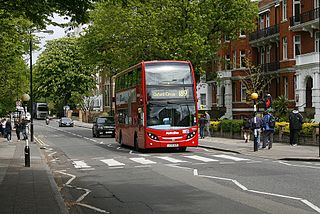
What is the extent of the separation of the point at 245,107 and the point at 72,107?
6419cm

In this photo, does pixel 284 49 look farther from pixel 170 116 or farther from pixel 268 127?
pixel 170 116

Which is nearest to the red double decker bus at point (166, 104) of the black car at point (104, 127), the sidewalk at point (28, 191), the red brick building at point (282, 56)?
the sidewalk at point (28, 191)

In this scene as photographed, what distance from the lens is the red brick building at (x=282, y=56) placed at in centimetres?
4191

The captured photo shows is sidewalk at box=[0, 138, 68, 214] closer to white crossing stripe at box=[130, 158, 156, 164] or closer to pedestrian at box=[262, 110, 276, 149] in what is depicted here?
white crossing stripe at box=[130, 158, 156, 164]

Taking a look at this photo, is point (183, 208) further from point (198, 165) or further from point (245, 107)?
point (245, 107)

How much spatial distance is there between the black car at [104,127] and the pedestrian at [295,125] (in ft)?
67.4

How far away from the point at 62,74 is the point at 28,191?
3344 inches

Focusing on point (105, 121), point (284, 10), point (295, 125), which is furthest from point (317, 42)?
point (105, 121)

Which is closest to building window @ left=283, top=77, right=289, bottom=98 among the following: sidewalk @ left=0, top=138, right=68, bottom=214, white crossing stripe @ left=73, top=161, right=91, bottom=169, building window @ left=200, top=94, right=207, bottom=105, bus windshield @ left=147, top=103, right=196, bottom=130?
building window @ left=200, top=94, right=207, bottom=105

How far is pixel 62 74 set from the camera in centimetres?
9619

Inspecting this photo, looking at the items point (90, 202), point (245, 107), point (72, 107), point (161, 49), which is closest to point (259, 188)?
point (90, 202)

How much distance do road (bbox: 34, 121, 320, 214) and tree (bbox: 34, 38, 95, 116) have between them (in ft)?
246

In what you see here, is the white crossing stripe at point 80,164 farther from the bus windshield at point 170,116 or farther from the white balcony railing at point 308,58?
the white balcony railing at point 308,58

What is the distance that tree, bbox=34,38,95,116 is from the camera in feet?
314
